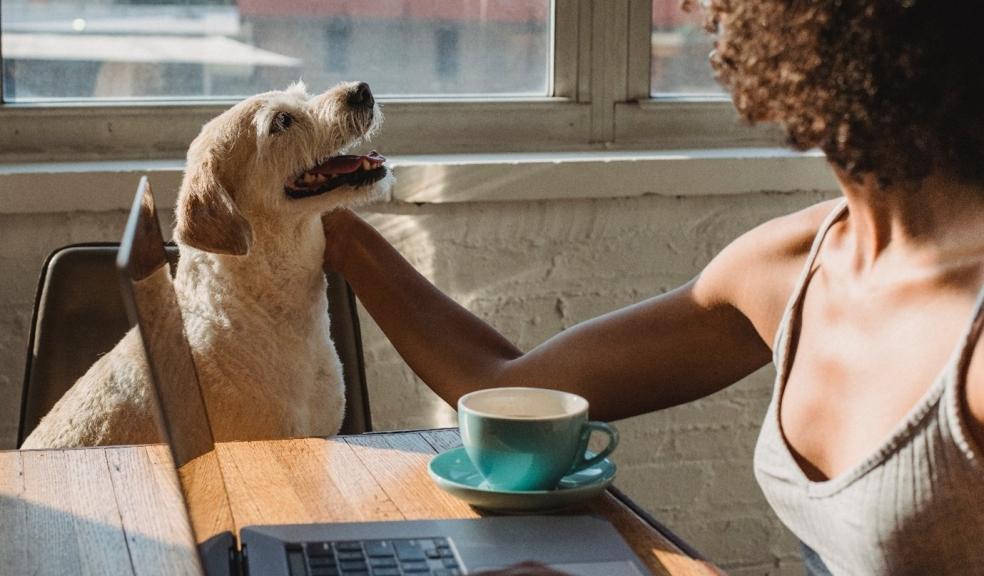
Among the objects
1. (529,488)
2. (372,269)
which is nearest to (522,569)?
(529,488)

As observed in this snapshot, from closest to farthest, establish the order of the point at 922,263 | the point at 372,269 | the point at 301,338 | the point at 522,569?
the point at 522,569, the point at 922,263, the point at 372,269, the point at 301,338

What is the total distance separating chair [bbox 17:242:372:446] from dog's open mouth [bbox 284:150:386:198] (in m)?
0.13

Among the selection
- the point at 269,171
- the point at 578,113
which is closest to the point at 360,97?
the point at 269,171

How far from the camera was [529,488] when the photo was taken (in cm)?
93

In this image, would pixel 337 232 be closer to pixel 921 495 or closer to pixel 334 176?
pixel 334 176

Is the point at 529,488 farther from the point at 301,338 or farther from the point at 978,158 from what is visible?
the point at 301,338

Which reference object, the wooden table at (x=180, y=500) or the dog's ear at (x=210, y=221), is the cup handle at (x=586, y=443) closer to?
the wooden table at (x=180, y=500)

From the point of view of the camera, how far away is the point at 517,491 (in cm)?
92

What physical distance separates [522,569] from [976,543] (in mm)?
368

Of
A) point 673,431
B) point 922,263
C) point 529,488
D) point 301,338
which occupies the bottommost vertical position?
point 673,431

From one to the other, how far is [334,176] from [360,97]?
15cm

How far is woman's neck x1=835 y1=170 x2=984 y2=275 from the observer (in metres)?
0.99

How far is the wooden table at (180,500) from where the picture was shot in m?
0.86

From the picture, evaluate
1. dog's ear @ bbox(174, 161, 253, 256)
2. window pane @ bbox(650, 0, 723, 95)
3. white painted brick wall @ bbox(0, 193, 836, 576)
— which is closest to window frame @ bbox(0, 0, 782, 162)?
window pane @ bbox(650, 0, 723, 95)
